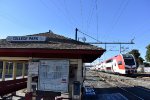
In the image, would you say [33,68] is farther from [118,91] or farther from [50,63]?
[118,91]

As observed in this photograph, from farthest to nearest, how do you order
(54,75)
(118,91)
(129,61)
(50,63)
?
1. (129,61)
2. (118,91)
3. (50,63)
4. (54,75)

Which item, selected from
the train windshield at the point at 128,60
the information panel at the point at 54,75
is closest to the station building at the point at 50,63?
the information panel at the point at 54,75

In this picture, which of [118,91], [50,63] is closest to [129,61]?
[118,91]

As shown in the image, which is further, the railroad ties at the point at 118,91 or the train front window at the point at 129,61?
the train front window at the point at 129,61

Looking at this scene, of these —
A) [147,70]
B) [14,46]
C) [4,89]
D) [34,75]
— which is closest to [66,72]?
[34,75]

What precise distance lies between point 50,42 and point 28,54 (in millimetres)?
1307

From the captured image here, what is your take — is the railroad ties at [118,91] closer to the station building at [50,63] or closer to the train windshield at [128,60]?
the station building at [50,63]

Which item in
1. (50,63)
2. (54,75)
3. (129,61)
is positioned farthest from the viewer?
(129,61)

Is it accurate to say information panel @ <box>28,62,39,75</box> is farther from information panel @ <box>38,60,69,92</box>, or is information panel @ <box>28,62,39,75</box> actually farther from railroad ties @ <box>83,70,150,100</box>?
railroad ties @ <box>83,70,150,100</box>

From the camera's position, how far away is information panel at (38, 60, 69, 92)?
1216 cm

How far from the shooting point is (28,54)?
12.9 metres

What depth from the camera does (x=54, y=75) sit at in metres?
12.2

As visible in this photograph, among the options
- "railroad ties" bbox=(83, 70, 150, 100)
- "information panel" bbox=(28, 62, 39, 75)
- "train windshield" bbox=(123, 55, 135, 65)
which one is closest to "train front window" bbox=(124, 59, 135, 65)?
"train windshield" bbox=(123, 55, 135, 65)

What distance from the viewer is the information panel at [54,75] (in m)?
12.2
